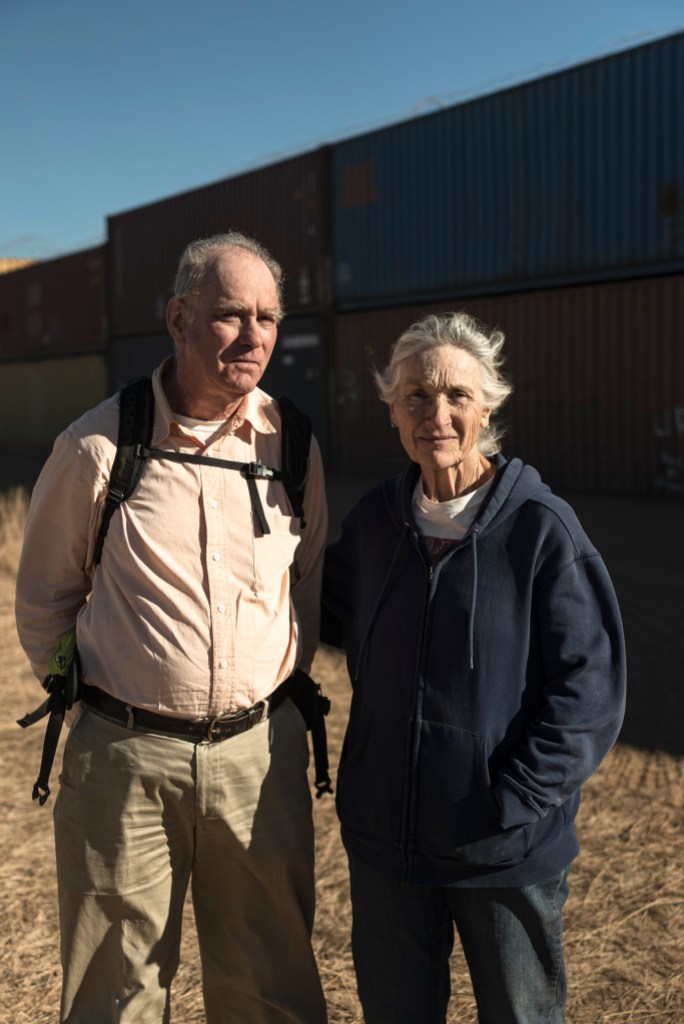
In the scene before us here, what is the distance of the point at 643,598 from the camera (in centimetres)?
726

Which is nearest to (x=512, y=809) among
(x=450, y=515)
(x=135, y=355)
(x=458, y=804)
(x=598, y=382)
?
(x=458, y=804)

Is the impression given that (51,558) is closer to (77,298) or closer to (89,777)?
(89,777)

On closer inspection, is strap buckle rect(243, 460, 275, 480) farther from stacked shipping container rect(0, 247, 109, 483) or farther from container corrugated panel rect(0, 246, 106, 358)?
container corrugated panel rect(0, 246, 106, 358)

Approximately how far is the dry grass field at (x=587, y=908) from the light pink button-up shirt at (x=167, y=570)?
4.50ft

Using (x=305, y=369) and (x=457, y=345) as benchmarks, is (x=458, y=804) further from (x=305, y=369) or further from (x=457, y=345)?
(x=305, y=369)

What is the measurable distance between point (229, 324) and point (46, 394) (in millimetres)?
26337

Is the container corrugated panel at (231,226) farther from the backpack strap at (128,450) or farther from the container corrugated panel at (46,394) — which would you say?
the backpack strap at (128,450)

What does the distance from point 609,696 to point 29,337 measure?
2821 cm

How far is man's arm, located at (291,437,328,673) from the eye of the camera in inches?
92.0

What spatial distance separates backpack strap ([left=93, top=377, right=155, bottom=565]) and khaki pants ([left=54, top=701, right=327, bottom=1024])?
17.9 inches

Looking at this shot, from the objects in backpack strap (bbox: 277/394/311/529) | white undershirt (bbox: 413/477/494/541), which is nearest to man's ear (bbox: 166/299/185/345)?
backpack strap (bbox: 277/394/311/529)

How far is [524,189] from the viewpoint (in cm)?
1381

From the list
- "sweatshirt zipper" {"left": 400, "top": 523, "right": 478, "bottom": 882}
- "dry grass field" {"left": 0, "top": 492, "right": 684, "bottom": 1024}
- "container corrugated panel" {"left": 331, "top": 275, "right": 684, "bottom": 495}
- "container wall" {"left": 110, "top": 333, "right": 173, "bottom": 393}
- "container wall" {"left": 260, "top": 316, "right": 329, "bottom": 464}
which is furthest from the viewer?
"container wall" {"left": 110, "top": 333, "right": 173, "bottom": 393}

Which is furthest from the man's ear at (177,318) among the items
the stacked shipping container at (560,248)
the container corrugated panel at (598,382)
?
the container corrugated panel at (598,382)
